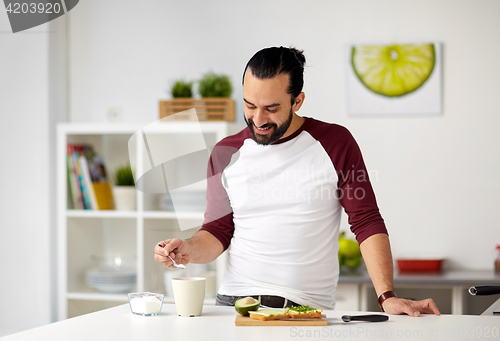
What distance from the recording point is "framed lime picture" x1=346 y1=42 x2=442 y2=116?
2.75m

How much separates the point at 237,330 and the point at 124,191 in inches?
74.3

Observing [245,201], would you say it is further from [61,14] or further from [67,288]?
[61,14]

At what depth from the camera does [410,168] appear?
2.79 m

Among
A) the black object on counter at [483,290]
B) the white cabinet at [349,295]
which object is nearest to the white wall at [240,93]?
the white cabinet at [349,295]

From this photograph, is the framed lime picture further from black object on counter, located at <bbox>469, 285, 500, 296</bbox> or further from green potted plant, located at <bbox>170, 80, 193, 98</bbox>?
black object on counter, located at <bbox>469, 285, 500, 296</bbox>

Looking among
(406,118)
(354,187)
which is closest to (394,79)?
(406,118)

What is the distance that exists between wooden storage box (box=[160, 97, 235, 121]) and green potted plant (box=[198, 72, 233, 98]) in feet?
0.17

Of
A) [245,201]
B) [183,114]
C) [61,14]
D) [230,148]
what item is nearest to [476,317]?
[245,201]

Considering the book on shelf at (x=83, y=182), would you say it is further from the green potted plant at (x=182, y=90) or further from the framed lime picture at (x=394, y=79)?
the framed lime picture at (x=394, y=79)

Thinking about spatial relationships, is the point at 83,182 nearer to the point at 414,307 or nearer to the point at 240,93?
the point at 240,93

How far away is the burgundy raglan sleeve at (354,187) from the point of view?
5.04ft

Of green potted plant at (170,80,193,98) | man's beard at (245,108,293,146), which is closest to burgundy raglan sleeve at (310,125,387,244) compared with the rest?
man's beard at (245,108,293,146)

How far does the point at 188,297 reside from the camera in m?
1.25

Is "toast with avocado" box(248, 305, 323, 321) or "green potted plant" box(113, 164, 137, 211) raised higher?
"green potted plant" box(113, 164, 137, 211)
